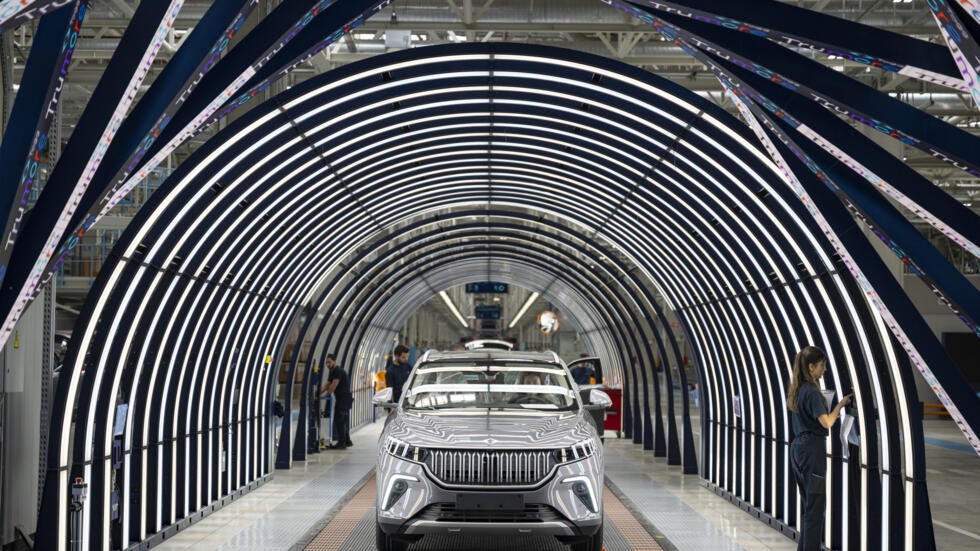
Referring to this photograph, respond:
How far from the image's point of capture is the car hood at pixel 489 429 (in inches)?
342

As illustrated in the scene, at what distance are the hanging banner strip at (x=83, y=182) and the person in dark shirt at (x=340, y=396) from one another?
48.5 feet

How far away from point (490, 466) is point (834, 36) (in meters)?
4.81

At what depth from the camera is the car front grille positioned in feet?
27.9

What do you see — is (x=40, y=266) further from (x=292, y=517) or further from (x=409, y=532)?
(x=292, y=517)

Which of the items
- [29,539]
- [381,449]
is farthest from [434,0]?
[29,539]

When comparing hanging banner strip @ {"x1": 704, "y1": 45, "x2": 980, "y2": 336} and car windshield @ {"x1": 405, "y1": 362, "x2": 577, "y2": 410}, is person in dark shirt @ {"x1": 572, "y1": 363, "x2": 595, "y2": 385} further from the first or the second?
hanging banner strip @ {"x1": 704, "y1": 45, "x2": 980, "y2": 336}

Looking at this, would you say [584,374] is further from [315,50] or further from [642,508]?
[315,50]

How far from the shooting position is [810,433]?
27.3 feet

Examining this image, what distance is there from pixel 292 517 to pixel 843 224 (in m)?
7.53

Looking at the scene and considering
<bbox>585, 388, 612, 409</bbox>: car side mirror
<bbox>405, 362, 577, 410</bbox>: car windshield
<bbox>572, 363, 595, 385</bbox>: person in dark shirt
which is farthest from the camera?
<bbox>572, 363, 595, 385</bbox>: person in dark shirt

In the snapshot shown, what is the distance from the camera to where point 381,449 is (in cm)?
897

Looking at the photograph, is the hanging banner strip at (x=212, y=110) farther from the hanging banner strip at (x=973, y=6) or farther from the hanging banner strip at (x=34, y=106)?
the hanging banner strip at (x=973, y=6)

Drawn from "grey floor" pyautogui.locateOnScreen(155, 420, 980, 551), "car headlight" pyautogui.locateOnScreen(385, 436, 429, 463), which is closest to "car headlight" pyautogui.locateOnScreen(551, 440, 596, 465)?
"car headlight" pyautogui.locateOnScreen(385, 436, 429, 463)

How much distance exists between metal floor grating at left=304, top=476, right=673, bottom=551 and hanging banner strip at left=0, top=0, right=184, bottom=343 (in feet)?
18.1
